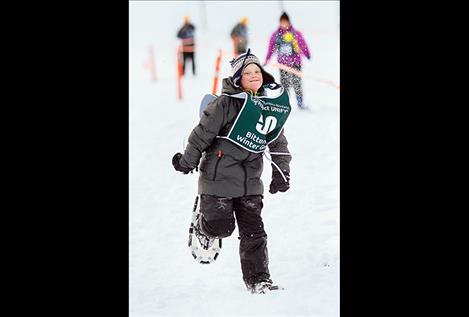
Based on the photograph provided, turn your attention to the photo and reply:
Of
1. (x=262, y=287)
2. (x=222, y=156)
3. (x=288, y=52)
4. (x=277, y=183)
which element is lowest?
(x=262, y=287)

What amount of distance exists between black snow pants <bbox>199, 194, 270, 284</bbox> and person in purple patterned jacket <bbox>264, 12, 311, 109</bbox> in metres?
0.94

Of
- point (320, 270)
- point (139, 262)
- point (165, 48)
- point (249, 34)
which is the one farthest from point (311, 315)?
point (165, 48)

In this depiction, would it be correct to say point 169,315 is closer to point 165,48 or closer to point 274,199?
point 274,199

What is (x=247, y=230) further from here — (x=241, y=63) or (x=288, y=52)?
(x=288, y=52)

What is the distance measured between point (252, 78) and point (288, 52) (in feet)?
3.12

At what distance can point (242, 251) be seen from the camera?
13.9 ft

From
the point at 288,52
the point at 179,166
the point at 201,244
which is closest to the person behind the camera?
the point at 179,166

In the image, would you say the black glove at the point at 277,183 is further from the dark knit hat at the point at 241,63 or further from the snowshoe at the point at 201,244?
the dark knit hat at the point at 241,63

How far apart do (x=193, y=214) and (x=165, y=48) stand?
4.06m

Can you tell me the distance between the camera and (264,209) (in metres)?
4.35

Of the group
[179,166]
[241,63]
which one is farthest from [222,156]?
[241,63]

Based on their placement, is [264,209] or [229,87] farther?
[264,209]

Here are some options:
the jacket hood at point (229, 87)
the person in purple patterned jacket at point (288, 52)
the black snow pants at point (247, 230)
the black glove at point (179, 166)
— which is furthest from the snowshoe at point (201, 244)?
the person in purple patterned jacket at point (288, 52)

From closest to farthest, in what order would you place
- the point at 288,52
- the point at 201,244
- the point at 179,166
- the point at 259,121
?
the point at 259,121 → the point at 179,166 → the point at 201,244 → the point at 288,52
